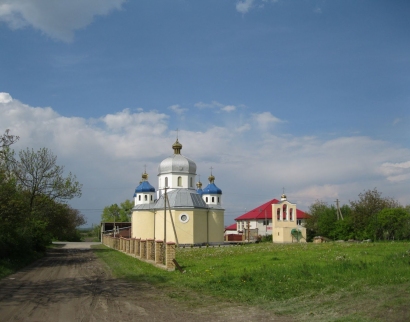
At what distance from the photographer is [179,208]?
146 ft

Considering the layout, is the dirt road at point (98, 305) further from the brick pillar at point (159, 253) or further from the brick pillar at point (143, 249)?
the brick pillar at point (143, 249)

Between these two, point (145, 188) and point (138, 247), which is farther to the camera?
point (145, 188)

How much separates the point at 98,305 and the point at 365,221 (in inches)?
1588

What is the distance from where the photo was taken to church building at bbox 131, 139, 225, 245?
44281 mm

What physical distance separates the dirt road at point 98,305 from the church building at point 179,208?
27.0 meters

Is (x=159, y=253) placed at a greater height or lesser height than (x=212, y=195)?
lesser

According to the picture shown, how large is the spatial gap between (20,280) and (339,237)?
3889 centimetres

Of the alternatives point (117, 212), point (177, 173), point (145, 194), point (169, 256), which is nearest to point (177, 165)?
point (177, 173)

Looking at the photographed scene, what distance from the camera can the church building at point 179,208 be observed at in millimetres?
44281

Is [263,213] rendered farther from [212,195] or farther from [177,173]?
[177,173]

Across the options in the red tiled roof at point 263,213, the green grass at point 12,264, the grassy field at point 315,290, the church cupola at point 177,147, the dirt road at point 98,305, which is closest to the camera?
the grassy field at point 315,290

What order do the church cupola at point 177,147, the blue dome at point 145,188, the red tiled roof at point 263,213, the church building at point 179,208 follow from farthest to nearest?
the red tiled roof at point 263,213
the blue dome at point 145,188
the church cupola at point 177,147
the church building at point 179,208

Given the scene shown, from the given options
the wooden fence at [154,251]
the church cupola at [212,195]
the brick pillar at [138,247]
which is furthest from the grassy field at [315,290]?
the church cupola at [212,195]

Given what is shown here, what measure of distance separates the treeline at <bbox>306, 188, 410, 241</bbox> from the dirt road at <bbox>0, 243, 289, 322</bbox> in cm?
3254
